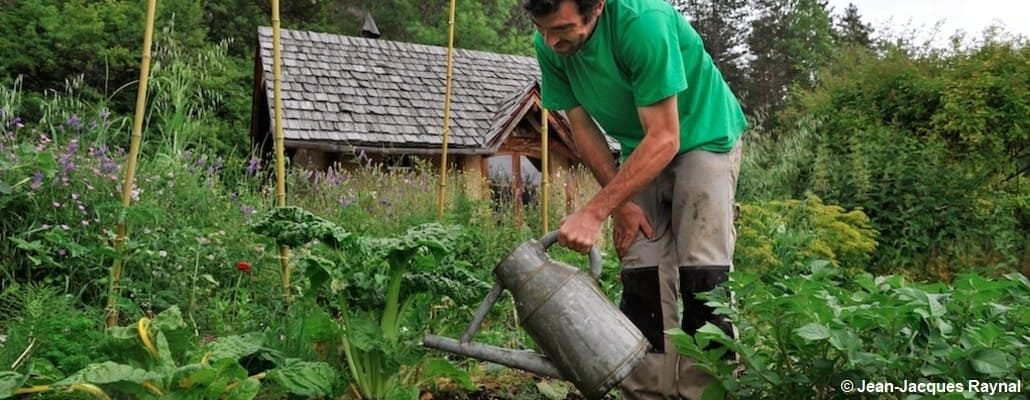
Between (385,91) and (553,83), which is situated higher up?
(553,83)

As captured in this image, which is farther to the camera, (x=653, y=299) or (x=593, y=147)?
(x=593, y=147)

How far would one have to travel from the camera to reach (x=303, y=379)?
2.02 meters

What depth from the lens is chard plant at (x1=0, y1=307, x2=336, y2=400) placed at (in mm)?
1764

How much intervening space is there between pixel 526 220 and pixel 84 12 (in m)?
11.9

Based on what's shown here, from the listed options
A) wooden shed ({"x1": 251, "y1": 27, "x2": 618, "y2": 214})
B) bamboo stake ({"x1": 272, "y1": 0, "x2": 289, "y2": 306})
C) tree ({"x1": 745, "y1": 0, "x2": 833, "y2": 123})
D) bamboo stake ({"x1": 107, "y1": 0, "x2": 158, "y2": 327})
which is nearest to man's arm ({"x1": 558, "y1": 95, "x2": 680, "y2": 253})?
bamboo stake ({"x1": 272, "y1": 0, "x2": 289, "y2": 306})

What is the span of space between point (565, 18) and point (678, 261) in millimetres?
743

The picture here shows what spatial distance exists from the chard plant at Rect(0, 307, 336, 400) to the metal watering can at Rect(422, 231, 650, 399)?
0.44 m

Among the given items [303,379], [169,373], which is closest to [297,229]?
[303,379]

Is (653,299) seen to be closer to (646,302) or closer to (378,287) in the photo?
(646,302)

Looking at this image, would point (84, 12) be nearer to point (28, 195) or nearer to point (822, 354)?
point (28, 195)

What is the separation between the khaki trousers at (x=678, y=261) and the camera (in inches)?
87.2

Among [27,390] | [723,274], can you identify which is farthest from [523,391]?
[27,390]

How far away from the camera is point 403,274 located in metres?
2.36

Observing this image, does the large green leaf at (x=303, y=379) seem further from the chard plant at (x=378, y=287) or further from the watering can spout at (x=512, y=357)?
the watering can spout at (x=512, y=357)
